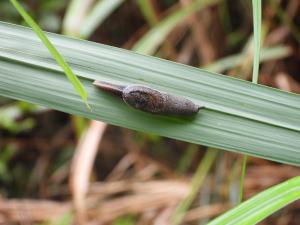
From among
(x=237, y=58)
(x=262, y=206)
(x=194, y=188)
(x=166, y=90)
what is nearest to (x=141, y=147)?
(x=194, y=188)

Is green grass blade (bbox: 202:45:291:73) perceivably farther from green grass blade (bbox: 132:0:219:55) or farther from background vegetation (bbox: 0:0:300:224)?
green grass blade (bbox: 132:0:219:55)

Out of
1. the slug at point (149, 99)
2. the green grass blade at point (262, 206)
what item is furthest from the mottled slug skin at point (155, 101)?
the green grass blade at point (262, 206)

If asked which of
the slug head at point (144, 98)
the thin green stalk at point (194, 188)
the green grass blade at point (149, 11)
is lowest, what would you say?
the slug head at point (144, 98)

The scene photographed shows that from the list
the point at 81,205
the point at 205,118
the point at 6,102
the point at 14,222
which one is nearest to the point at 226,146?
the point at 205,118

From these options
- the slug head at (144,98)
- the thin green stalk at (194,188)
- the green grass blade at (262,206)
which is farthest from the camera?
the thin green stalk at (194,188)

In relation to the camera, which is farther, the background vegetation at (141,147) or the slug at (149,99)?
the background vegetation at (141,147)

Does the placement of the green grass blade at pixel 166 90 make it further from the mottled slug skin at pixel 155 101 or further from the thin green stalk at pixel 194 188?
the thin green stalk at pixel 194 188

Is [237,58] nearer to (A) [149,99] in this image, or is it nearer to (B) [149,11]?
(B) [149,11]
